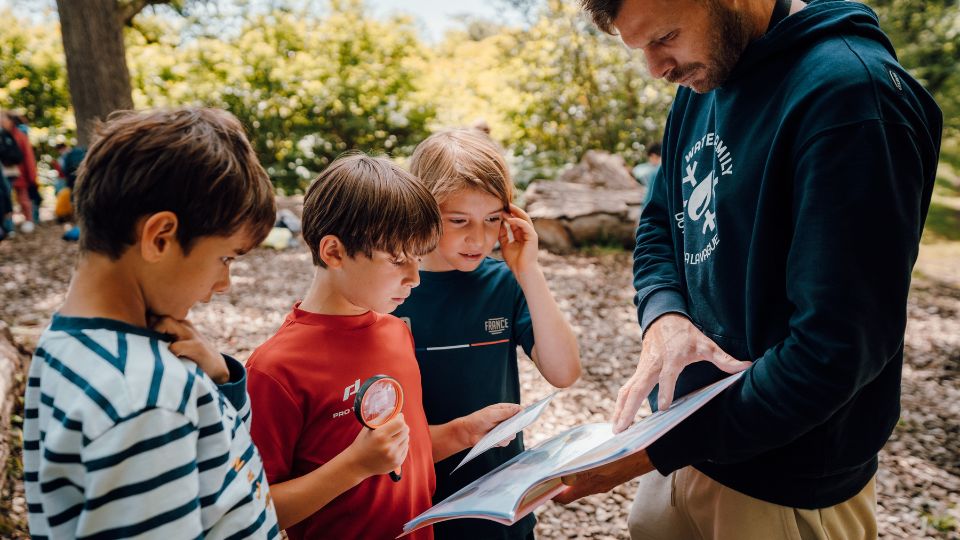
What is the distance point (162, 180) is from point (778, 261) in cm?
118

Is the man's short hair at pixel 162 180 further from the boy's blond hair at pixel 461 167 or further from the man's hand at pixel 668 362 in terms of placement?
the man's hand at pixel 668 362

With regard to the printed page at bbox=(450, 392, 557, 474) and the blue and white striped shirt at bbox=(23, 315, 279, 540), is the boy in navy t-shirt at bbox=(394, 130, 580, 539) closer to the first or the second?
the printed page at bbox=(450, 392, 557, 474)

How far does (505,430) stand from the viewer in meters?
1.53

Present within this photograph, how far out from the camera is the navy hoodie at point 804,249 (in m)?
1.12

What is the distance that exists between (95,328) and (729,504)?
1411 mm

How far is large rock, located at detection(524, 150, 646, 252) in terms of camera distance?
847cm

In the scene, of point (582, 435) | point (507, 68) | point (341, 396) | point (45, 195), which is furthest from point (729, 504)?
point (45, 195)

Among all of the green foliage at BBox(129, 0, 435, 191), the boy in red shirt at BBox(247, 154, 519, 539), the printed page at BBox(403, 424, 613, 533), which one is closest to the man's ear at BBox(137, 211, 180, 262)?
the boy in red shirt at BBox(247, 154, 519, 539)

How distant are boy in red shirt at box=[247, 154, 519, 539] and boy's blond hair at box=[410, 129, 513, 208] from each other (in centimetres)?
19

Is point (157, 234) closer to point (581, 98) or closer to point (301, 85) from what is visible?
point (581, 98)

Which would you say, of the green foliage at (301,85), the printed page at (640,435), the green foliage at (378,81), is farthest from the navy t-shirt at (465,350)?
the green foliage at (301,85)

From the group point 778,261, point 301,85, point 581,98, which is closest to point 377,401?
point 778,261

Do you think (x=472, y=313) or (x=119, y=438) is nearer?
(x=119, y=438)

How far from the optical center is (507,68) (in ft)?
40.7
